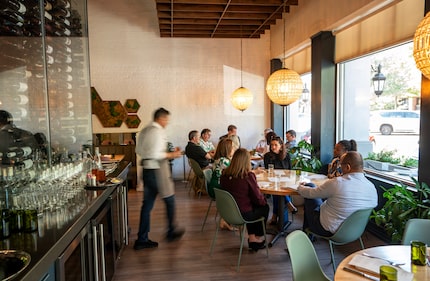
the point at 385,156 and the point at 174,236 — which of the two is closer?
the point at 174,236

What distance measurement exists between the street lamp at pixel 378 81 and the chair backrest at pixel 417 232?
301 cm

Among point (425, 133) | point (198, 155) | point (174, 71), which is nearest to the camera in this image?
point (425, 133)

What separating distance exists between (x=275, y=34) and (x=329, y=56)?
2.97 m

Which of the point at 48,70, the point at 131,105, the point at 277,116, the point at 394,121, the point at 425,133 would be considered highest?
the point at 48,70

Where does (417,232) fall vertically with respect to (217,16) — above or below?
below

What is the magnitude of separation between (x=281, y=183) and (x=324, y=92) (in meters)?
2.35

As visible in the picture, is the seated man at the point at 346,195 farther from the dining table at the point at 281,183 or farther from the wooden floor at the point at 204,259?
the wooden floor at the point at 204,259

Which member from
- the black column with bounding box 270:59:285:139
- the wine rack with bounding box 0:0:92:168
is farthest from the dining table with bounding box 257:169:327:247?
the black column with bounding box 270:59:285:139

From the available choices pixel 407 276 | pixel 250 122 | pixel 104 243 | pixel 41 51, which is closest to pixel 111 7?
pixel 250 122

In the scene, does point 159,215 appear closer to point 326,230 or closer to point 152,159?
point 152,159

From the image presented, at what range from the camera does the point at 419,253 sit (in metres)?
1.91

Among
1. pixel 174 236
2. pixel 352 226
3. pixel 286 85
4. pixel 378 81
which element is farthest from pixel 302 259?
pixel 378 81

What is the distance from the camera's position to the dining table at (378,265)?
180 centimetres

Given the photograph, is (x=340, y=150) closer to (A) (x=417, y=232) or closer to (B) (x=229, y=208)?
(B) (x=229, y=208)
